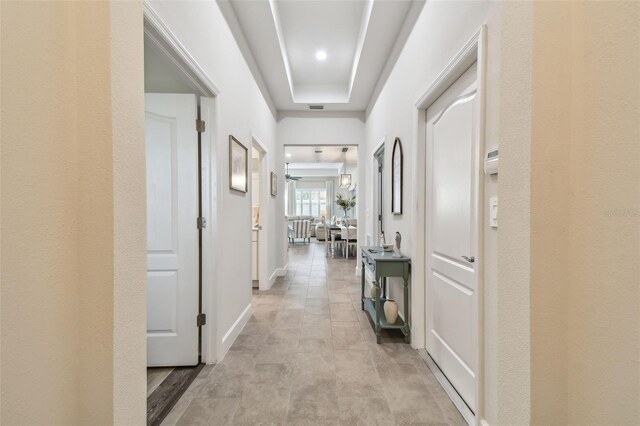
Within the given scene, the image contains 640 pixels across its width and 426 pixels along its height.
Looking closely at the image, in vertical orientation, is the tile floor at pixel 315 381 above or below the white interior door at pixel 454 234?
below

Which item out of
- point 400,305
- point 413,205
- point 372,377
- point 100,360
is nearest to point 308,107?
point 413,205

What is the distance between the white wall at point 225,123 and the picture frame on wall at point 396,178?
157cm

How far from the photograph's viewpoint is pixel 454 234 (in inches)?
71.1

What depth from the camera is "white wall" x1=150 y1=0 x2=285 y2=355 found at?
1735mm

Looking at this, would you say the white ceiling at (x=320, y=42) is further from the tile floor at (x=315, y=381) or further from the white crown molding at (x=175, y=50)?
the tile floor at (x=315, y=381)

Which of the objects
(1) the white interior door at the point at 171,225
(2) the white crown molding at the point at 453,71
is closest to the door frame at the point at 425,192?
(2) the white crown molding at the point at 453,71

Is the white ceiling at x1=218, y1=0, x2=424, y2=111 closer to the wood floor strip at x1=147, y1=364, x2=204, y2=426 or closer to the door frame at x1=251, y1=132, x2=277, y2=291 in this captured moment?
the door frame at x1=251, y1=132, x2=277, y2=291

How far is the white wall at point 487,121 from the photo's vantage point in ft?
3.22

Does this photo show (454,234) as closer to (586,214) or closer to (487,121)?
(487,121)

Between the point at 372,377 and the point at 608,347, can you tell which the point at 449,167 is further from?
the point at 372,377

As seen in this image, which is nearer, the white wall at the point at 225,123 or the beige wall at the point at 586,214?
the beige wall at the point at 586,214

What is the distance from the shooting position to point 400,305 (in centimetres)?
276

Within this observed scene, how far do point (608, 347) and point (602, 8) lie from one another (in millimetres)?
1009

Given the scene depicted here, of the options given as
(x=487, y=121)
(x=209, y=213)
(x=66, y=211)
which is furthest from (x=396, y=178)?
(x=66, y=211)
